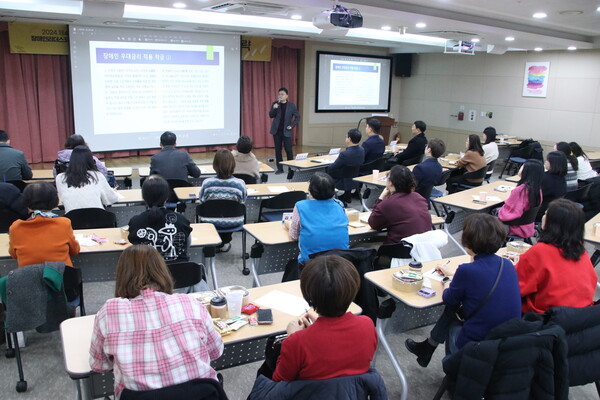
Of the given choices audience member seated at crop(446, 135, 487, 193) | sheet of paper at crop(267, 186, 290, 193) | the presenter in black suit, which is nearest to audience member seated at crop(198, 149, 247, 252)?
sheet of paper at crop(267, 186, 290, 193)

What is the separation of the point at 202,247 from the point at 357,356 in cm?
213

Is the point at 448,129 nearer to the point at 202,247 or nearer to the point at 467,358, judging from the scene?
the point at 202,247

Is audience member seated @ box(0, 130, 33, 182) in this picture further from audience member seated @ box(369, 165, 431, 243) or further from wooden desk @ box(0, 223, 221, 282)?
audience member seated @ box(369, 165, 431, 243)

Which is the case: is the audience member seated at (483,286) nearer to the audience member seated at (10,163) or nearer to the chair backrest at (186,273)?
the chair backrest at (186,273)

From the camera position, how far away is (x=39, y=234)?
3.03 m

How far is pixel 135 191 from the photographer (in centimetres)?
509

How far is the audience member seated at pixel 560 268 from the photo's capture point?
2602 millimetres

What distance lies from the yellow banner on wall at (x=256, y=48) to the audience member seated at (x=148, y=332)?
8.94m

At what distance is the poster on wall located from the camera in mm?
10312

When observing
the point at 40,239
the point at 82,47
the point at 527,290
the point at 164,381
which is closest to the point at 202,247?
the point at 40,239

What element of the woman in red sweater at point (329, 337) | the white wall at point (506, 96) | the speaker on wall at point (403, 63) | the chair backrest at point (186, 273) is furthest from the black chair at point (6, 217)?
the speaker on wall at point (403, 63)

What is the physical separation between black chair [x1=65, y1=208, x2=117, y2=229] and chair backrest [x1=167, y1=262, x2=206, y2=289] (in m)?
1.41

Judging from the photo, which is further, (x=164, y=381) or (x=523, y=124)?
(x=523, y=124)

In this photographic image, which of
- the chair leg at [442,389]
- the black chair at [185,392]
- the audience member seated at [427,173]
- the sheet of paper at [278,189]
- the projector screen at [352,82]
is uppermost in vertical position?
the projector screen at [352,82]
